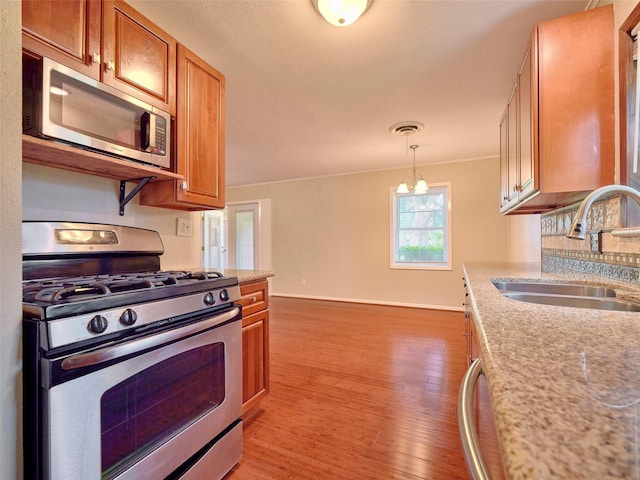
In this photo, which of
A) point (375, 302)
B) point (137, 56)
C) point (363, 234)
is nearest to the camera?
point (137, 56)

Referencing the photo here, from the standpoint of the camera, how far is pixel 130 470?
96 cm

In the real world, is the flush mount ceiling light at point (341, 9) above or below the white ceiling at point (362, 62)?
below

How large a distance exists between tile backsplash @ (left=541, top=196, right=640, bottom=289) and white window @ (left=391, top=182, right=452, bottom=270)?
7.64 ft

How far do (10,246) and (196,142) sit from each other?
3.71ft

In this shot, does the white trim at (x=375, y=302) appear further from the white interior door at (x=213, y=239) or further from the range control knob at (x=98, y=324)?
the range control knob at (x=98, y=324)

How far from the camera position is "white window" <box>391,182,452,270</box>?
4.54 metres

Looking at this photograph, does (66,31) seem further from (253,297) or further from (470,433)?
(470,433)

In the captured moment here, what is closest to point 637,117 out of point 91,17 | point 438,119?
point 438,119

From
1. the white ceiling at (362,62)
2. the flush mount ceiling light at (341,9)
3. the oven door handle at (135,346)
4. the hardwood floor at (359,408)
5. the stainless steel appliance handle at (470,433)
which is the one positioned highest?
the white ceiling at (362,62)

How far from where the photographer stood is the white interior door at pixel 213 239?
6289 millimetres

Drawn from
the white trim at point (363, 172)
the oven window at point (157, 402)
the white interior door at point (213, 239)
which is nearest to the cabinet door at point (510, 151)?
the white trim at point (363, 172)

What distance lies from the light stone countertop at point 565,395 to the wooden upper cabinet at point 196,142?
5.32 feet

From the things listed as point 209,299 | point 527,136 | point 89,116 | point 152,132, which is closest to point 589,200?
point 527,136

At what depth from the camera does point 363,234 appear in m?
5.02
